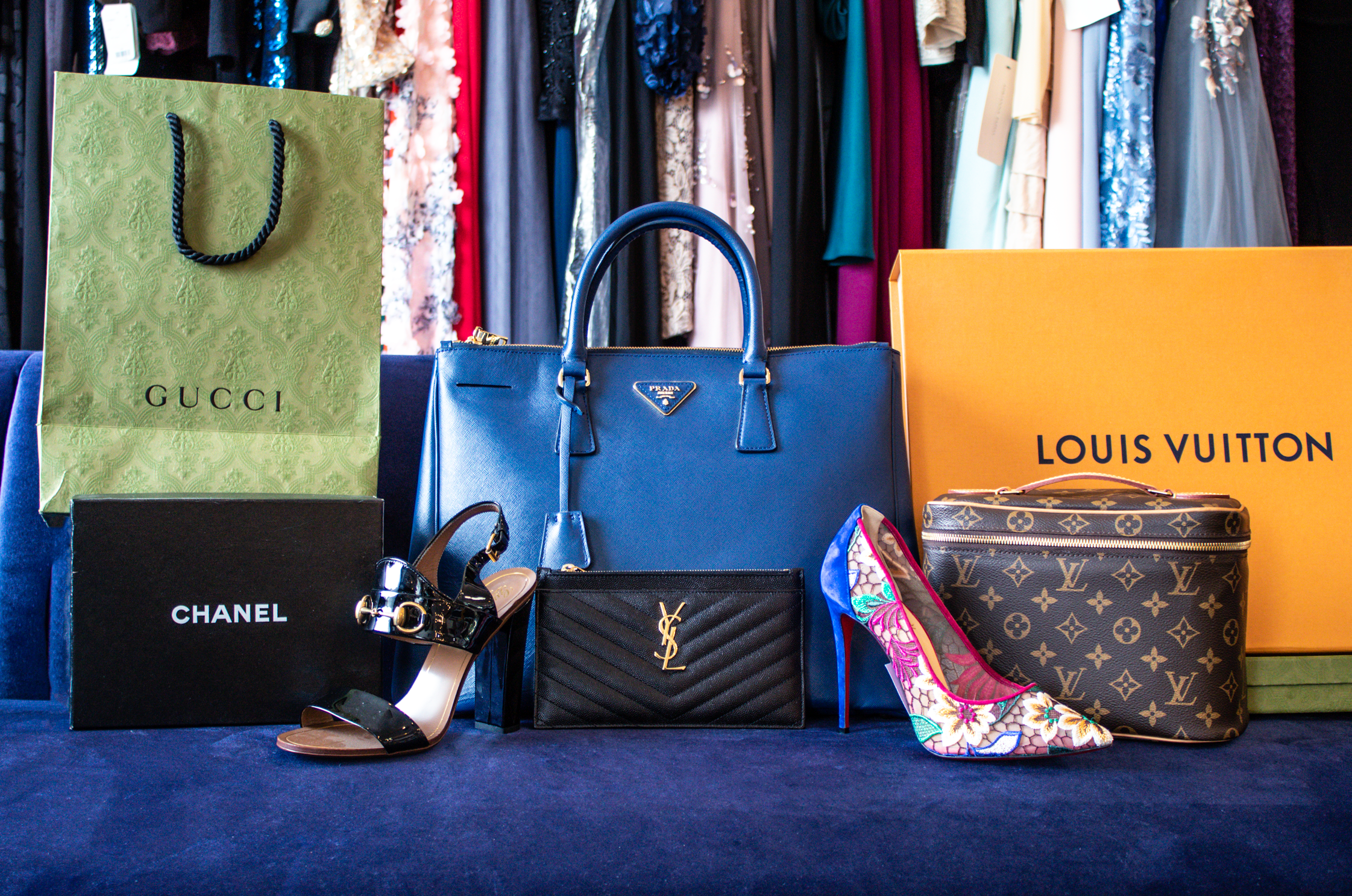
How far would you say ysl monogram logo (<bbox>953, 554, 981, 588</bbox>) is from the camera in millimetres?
776

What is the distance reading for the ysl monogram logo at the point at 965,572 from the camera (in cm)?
78

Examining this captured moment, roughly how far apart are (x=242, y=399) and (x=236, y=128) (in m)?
0.29

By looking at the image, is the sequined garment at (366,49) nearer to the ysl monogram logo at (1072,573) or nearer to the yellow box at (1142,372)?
the yellow box at (1142,372)

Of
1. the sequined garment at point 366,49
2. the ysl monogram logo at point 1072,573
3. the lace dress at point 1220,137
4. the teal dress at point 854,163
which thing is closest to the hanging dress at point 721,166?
the teal dress at point 854,163

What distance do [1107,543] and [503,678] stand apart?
22.8 inches

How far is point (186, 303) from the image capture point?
2.79 ft

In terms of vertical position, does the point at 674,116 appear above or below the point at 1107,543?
above

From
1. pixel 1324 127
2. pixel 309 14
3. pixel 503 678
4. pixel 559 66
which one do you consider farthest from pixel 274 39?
pixel 1324 127

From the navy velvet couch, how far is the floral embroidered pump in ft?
0.09

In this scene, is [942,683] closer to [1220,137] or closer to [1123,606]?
[1123,606]

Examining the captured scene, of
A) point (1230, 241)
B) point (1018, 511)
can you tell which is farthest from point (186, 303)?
point (1230, 241)

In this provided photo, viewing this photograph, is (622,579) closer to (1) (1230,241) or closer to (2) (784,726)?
(2) (784,726)

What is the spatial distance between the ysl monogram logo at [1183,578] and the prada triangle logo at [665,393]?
0.49m

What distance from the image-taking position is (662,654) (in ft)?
2.55
